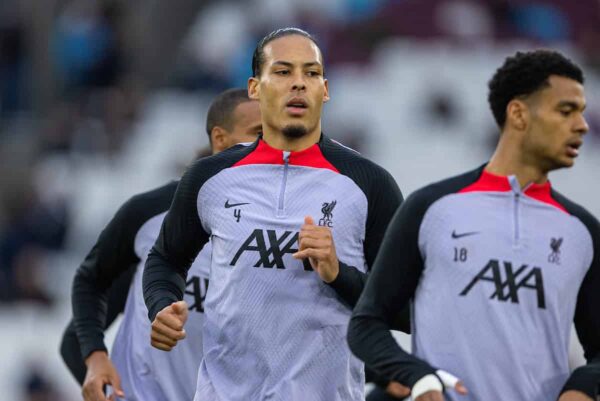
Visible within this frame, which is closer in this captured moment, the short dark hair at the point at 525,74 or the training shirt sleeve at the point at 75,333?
the short dark hair at the point at 525,74

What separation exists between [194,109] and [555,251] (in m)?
11.5

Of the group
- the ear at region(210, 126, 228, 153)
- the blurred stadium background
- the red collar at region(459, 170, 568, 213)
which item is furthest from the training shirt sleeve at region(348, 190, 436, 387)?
the blurred stadium background

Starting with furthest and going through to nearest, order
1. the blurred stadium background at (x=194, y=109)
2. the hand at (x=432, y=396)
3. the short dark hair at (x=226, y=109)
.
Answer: the blurred stadium background at (x=194, y=109) < the short dark hair at (x=226, y=109) < the hand at (x=432, y=396)

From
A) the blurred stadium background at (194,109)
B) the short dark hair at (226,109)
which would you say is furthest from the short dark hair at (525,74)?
the blurred stadium background at (194,109)

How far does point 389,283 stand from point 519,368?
1.78 ft

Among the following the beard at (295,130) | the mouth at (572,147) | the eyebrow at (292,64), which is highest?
the eyebrow at (292,64)

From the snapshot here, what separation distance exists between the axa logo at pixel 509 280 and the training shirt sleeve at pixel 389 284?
224mm

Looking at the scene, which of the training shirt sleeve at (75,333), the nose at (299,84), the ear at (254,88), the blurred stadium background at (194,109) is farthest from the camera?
the blurred stadium background at (194,109)

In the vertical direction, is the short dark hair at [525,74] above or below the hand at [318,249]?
above

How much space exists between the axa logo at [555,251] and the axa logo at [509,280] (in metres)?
0.07

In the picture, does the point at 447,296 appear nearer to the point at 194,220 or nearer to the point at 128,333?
the point at 194,220

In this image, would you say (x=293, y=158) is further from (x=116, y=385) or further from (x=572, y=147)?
(x=116, y=385)

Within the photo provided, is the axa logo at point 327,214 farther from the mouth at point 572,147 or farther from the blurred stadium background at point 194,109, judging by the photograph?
the blurred stadium background at point 194,109

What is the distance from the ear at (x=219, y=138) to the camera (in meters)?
7.93
